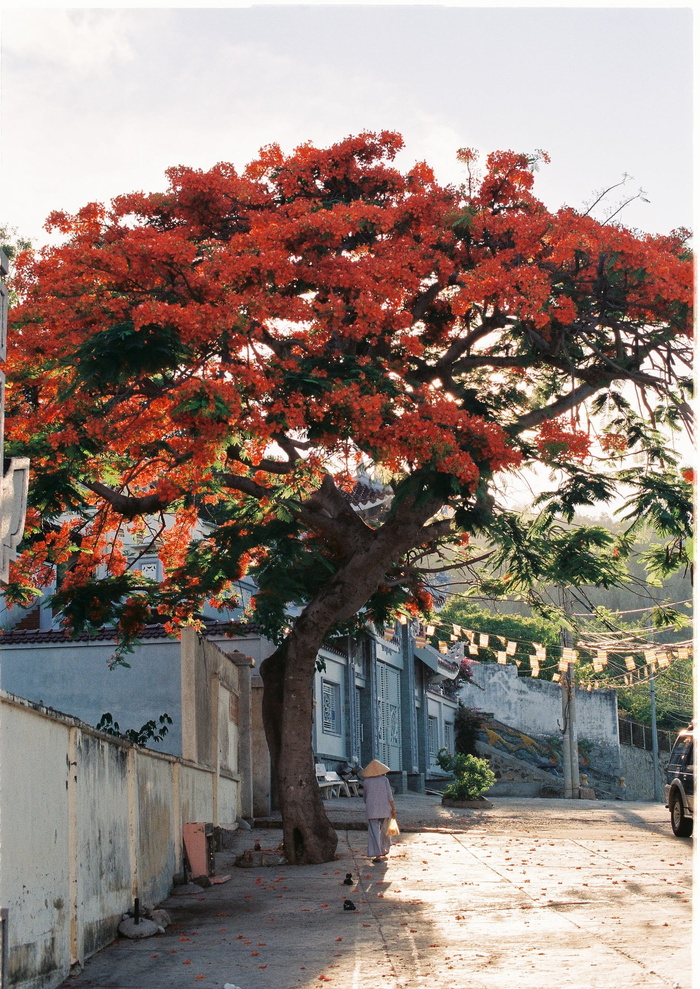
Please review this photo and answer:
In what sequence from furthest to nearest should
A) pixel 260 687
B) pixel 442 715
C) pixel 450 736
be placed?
pixel 450 736 → pixel 442 715 → pixel 260 687

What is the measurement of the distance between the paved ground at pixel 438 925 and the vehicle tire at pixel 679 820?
121cm

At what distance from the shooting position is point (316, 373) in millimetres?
13109

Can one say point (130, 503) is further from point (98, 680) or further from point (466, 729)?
point (466, 729)

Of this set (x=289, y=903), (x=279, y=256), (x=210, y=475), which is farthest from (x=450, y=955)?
(x=279, y=256)

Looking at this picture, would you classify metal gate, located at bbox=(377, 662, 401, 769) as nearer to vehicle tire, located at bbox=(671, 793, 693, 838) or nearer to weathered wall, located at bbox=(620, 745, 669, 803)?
vehicle tire, located at bbox=(671, 793, 693, 838)

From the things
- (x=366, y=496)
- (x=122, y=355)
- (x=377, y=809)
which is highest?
(x=366, y=496)

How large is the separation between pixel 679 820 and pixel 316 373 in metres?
11.3

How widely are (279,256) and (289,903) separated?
7.38 metres

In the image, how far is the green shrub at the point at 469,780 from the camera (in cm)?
2956

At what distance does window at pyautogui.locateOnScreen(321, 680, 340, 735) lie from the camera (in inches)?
1251

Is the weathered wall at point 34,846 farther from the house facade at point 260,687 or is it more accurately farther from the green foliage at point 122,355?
the house facade at point 260,687

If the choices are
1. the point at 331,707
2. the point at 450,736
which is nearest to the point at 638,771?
the point at 450,736

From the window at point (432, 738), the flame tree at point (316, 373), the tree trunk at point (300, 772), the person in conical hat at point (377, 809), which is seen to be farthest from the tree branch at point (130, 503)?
the window at point (432, 738)

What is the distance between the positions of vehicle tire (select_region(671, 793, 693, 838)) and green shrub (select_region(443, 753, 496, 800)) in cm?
1020
